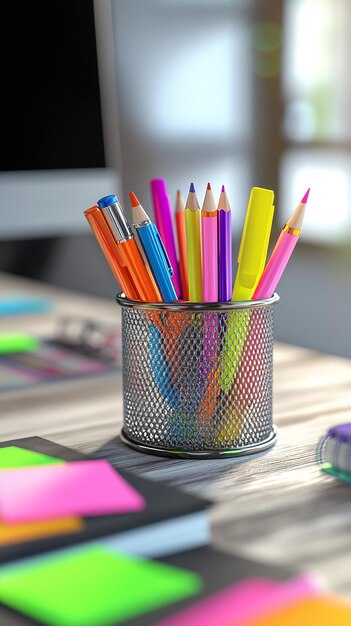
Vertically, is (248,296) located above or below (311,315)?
above

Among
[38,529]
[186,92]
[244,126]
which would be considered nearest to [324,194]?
[244,126]

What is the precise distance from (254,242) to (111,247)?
0.10 metres

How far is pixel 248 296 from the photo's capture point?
1.89 feet

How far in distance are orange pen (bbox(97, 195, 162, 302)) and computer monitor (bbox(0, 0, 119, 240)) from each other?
381 millimetres

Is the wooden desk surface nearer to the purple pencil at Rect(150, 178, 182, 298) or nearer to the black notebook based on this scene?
the black notebook

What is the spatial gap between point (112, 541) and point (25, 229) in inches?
23.5

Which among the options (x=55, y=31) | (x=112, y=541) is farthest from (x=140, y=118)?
(x=112, y=541)

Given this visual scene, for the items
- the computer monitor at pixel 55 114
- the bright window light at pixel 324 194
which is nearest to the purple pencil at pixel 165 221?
the computer monitor at pixel 55 114

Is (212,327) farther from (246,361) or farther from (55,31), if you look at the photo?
(55,31)

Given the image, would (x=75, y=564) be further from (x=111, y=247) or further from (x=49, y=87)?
(x=49, y=87)

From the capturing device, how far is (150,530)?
41 cm

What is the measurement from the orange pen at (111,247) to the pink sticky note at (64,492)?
135 millimetres

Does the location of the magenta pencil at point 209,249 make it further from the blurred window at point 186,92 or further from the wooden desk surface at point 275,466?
the blurred window at point 186,92

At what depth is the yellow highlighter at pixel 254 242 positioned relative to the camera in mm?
559
